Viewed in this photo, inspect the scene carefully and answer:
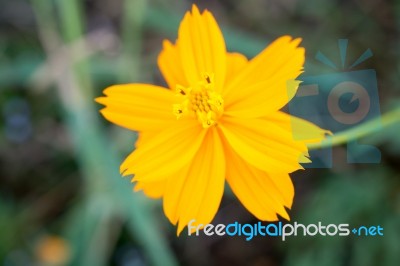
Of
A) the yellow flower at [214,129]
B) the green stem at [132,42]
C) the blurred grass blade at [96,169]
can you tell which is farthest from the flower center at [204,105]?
the green stem at [132,42]

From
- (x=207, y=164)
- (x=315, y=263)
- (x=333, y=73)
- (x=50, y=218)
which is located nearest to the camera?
(x=207, y=164)

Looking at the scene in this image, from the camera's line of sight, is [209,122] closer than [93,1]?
Yes

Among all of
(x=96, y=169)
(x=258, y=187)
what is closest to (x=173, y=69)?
(x=258, y=187)

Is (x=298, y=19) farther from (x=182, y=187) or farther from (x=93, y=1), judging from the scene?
(x=182, y=187)

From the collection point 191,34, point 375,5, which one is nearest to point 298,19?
point 375,5

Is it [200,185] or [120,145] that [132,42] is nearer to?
[120,145]

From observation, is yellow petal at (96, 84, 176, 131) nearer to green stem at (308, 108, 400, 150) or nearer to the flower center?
the flower center

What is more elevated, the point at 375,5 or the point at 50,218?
the point at 375,5

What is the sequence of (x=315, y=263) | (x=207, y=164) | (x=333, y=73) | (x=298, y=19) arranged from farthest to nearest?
(x=298, y=19) < (x=315, y=263) < (x=333, y=73) < (x=207, y=164)
